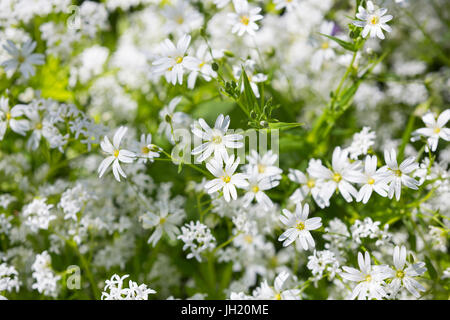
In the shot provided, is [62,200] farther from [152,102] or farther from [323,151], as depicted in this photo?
[323,151]

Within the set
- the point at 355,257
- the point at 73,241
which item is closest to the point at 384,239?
the point at 355,257

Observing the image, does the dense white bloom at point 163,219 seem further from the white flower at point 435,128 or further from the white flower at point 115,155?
the white flower at point 435,128

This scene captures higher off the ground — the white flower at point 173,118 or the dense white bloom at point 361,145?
the white flower at point 173,118

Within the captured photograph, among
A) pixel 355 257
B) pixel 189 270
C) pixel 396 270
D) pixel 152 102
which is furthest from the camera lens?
pixel 152 102

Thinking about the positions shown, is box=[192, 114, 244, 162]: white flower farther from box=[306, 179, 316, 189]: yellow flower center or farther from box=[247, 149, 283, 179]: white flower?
box=[306, 179, 316, 189]: yellow flower center

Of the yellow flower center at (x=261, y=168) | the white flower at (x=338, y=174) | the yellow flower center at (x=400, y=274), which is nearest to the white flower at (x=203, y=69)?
the yellow flower center at (x=261, y=168)

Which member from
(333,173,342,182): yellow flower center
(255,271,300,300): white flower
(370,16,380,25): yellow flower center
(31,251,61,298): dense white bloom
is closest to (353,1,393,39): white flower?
(370,16,380,25): yellow flower center
